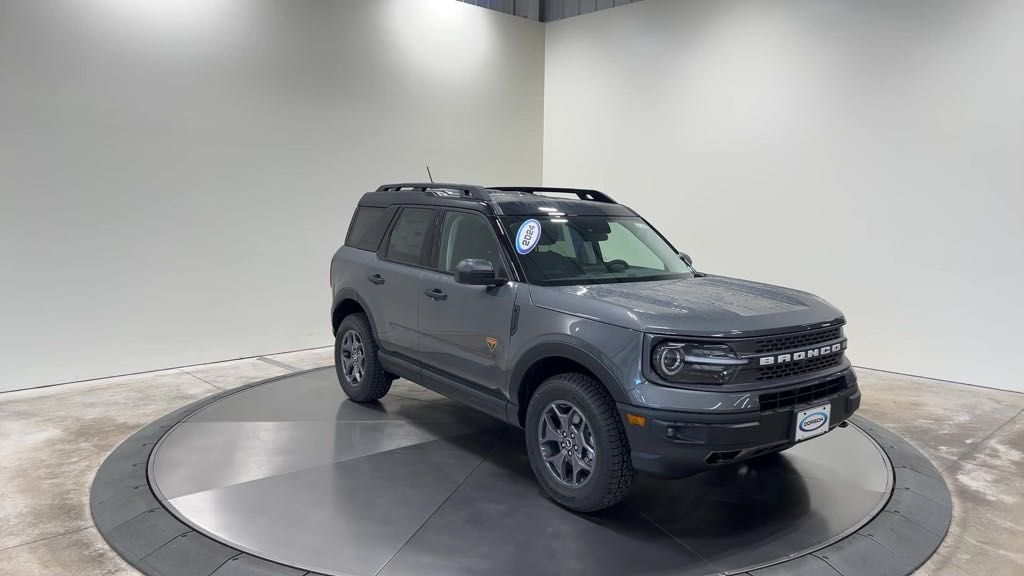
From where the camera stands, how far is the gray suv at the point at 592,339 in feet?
10.3

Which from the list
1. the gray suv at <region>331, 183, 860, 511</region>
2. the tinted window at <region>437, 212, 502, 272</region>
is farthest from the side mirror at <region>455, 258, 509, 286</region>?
the tinted window at <region>437, 212, 502, 272</region>

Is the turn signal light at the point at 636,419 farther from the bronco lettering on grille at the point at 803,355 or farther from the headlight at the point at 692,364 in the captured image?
the bronco lettering on grille at the point at 803,355

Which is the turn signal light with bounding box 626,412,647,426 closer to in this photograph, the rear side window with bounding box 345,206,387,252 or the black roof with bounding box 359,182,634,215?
the black roof with bounding box 359,182,634,215

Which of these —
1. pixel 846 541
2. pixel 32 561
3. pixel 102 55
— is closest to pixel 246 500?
pixel 32 561

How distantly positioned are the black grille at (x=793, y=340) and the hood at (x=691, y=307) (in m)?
0.05

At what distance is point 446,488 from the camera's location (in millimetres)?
3820

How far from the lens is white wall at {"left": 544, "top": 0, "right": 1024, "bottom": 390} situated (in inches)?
240

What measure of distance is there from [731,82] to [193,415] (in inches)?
251

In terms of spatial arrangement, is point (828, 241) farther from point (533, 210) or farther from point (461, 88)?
point (461, 88)

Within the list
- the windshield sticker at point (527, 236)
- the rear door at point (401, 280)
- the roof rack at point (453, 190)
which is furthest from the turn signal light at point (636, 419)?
the rear door at point (401, 280)

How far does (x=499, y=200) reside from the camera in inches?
170

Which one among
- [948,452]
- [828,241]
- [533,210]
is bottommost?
[948,452]

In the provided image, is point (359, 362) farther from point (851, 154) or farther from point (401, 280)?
point (851, 154)

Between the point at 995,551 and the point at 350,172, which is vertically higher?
the point at 350,172
